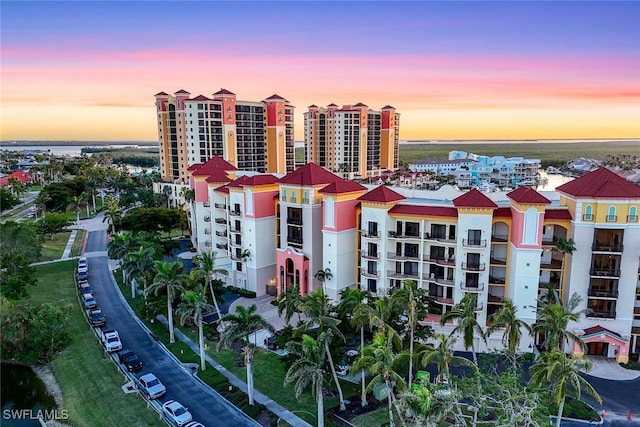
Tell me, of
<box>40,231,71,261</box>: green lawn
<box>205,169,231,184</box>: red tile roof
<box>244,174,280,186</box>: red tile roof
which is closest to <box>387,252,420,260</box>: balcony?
<box>244,174,280,186</box>: red tile roof

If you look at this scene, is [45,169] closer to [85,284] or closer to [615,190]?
[85,284]

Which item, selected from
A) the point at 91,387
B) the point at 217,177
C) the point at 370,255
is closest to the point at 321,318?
the point at 370,255

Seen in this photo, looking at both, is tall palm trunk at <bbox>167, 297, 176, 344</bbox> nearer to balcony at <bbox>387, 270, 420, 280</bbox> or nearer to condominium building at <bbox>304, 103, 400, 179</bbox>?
balcony at <bbox>387, 270, 420, 280</bbox>

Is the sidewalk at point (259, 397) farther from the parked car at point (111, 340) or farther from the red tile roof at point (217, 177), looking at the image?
the red tile roof at point (217, 177)

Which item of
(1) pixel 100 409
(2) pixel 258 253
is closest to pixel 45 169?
(2) pixel 258 253

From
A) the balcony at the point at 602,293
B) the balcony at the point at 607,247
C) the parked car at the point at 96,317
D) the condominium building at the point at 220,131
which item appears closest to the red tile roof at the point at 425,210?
the balcony at the point at 607,247

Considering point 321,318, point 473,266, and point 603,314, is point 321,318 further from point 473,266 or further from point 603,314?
point 603,314
